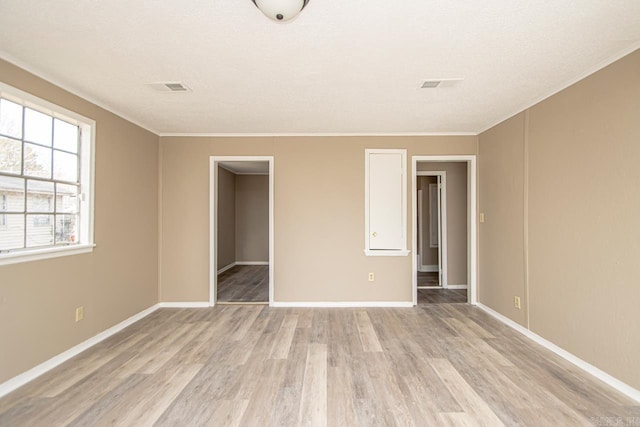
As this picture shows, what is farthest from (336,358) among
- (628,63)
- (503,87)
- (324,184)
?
(628,63)

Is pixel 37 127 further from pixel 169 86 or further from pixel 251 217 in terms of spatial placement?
pixel 251 217

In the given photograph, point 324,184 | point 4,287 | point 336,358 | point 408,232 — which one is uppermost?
point 324,184

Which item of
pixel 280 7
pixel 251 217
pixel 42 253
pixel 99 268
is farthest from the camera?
pixel 251 217

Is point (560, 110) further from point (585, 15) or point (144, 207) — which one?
point (144, 207)

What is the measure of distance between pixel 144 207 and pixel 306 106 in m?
2.50

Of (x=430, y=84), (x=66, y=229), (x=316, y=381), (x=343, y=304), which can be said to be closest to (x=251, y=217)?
(x=343, y=304)

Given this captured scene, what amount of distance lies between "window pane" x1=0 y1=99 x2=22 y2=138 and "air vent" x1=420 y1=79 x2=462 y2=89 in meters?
3.27

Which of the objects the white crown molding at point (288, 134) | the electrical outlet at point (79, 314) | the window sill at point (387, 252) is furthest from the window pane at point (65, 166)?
the window sill at point (387, 252)

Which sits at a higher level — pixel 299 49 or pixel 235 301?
pixel 299 49

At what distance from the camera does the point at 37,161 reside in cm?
234

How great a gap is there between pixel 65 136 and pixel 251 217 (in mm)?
5139

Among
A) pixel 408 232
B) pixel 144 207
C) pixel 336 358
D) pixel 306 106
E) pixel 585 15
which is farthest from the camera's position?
pixel 408 232

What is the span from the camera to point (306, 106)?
2988 mm

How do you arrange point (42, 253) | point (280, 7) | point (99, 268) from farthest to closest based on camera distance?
point (99, 268) < point (42, 253) < point (280, 7)
